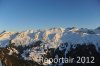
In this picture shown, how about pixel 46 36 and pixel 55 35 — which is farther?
pixel 55 35

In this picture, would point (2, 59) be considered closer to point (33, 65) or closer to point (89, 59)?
point (33, 65)

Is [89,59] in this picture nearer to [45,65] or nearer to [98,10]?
[98,10]

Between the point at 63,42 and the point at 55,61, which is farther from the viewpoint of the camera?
the point at 63,42

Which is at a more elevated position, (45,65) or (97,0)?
(97,0)

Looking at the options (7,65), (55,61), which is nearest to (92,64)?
(55,61)

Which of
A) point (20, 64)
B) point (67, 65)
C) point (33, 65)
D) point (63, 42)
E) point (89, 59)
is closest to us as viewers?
point (89, 59)

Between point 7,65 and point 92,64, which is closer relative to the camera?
point 92,64

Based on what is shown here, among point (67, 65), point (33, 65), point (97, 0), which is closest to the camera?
point (97, 0)

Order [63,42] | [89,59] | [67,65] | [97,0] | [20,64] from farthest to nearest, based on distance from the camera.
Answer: [63,42] → [20,64] → [67,65] → [89,59] → [97,0]

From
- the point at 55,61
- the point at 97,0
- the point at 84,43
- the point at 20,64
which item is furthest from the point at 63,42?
the point at 97,0
